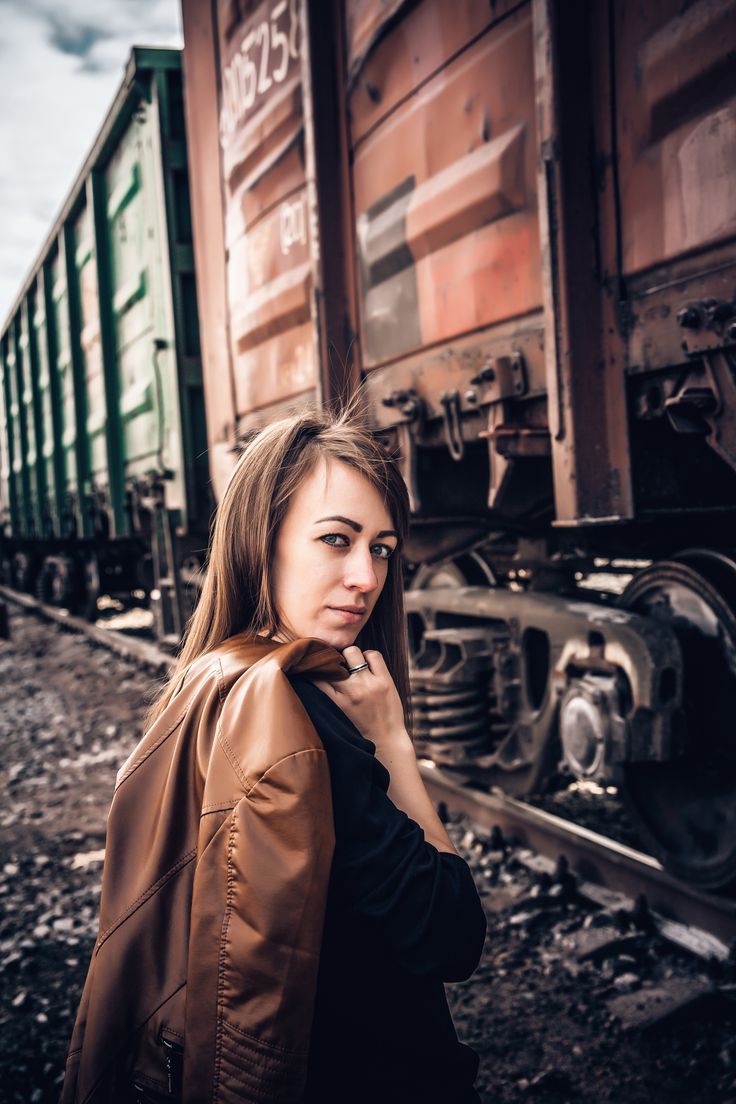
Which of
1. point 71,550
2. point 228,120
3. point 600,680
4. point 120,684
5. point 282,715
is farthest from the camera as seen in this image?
point 71,550

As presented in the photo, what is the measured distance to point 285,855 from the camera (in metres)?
0.95

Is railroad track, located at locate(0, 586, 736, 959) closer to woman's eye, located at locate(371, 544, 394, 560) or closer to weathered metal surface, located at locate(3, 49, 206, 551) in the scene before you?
woman's eye, located at locate(371, 544, 394, 560)

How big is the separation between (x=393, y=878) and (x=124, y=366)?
24.7 ft

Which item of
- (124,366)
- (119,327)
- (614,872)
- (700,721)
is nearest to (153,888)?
(700,721)

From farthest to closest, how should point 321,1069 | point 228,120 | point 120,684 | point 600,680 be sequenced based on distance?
point 120,684 < point 228,120 < point 600,680 < point 321,1069

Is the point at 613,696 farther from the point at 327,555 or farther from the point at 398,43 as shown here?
the point at 398,43

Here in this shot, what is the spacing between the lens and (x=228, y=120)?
452 cm

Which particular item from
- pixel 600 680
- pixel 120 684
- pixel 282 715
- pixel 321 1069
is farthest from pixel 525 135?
pixel 120 684

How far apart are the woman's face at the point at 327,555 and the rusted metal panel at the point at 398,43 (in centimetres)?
192

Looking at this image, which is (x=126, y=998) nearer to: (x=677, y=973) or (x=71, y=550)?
(x=677, y=973)

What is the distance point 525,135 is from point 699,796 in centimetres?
208

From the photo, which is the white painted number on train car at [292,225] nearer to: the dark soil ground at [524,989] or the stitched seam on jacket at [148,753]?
the dark soil ground at [524,989]

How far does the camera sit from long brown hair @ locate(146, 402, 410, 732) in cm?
124

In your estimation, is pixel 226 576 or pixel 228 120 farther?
pixel 228 120
